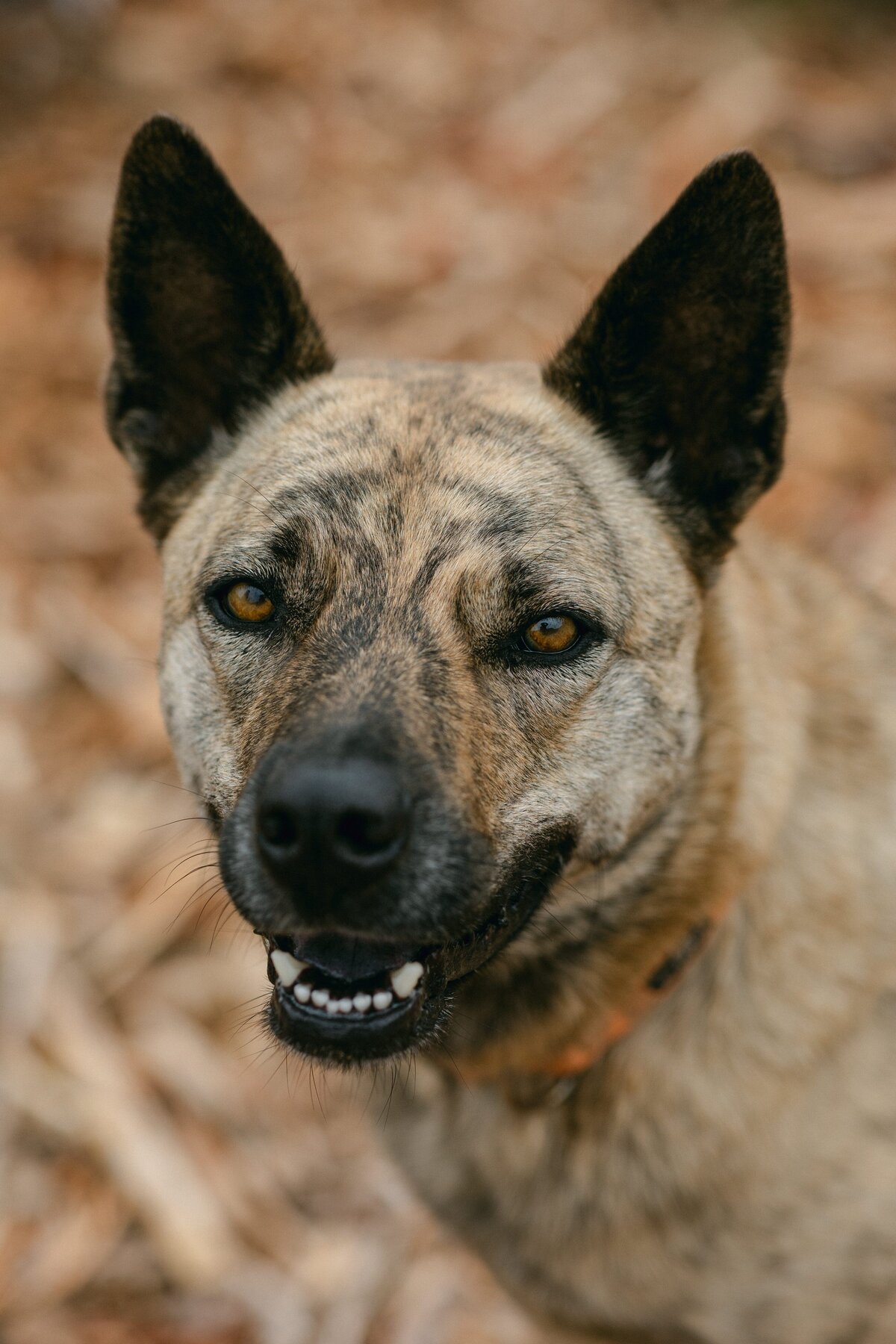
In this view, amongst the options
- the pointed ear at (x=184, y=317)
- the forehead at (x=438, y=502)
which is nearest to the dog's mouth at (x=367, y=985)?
the forehead at (x=438, y=502)

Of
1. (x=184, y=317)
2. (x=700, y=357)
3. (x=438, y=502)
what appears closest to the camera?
(x=438, y=502)

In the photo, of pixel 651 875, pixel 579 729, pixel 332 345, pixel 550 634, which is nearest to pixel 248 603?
pixel 550 634

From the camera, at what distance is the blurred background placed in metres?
3.67

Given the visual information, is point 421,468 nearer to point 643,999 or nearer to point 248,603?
point 248,603

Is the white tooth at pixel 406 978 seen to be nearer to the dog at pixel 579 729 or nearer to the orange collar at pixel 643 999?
the dog at pixel 579 729

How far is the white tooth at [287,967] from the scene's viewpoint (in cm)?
234

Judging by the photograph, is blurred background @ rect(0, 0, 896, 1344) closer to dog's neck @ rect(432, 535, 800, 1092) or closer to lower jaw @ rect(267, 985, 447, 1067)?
lower jaw @ rect(267, 985, 447, 1067)

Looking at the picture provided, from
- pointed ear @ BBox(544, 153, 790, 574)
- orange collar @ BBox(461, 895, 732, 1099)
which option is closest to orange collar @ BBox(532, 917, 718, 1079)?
orange collar @ BBox(461, 895, 732, 1099)

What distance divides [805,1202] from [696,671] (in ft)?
3.98

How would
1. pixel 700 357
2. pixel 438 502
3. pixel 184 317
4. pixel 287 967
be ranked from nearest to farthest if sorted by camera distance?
1. pixel 287 967
2. pixel 438 502
3. pixel 700 357
4. pixel 184 317

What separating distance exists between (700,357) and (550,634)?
76cm

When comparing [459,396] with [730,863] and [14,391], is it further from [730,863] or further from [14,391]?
[14,391]

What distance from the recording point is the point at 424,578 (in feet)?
7.77

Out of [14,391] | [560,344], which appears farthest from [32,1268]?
[14,391]
